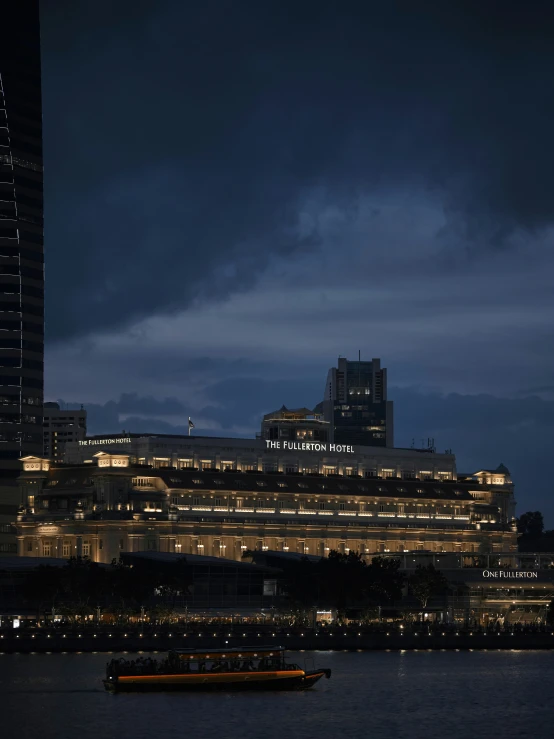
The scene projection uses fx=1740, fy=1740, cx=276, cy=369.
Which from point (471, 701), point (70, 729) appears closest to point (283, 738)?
point (70, 729)

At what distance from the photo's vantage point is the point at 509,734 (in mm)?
171875

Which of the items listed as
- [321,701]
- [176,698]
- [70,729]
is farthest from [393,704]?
[70,729]

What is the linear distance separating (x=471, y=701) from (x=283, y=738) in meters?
37.7

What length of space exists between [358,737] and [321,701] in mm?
29211

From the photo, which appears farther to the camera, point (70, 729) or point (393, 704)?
point (393, 704)

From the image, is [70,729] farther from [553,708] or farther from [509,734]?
[553,708]

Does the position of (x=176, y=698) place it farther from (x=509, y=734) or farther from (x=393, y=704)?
(x=509, y=734)

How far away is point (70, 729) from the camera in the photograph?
572 ft

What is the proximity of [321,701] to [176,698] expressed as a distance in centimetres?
1663

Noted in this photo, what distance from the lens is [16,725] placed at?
17650 cm

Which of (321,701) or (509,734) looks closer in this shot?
(509,734)

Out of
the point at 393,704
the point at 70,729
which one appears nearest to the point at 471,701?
the point at 393,704

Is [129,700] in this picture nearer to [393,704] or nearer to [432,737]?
[393,704]

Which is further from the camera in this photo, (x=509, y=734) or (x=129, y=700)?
(x=129, y=700)
